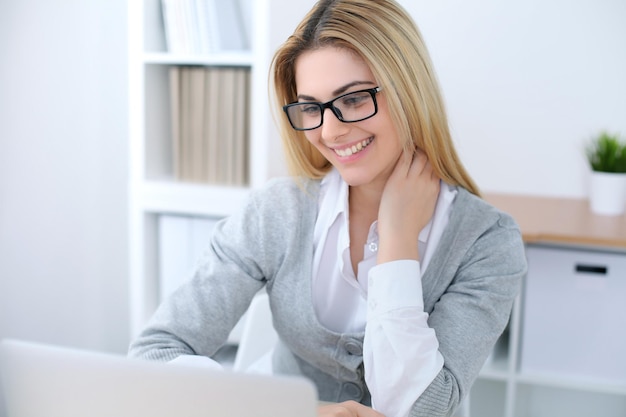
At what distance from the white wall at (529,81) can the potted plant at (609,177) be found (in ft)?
0.45

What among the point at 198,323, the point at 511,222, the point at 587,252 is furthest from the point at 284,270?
the point at 587,252

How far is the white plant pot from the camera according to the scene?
6.40 feet

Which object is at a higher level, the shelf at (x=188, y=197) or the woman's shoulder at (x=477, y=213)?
the woman's shoulder at (x=477, y=213)

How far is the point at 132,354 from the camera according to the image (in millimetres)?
1140

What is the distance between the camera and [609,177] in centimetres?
195

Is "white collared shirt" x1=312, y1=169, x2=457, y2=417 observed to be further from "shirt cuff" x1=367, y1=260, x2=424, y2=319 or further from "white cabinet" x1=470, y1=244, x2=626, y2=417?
"white cabinet" x1=470, y1=244, x2=626, y2=417

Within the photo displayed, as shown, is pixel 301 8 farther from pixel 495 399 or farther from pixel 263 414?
pixel 263 414

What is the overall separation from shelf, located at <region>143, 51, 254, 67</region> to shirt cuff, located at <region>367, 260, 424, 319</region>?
116cm

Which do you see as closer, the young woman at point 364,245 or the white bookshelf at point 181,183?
the young woman at point 364,245

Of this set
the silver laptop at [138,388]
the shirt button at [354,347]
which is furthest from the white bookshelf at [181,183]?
the silver laptop at [138,388]

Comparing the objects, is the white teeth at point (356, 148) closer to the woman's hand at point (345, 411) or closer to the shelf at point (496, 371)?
the woman's hand at point (345, 411)

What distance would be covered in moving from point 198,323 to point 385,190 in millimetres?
410

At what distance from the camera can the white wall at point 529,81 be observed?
2.06m

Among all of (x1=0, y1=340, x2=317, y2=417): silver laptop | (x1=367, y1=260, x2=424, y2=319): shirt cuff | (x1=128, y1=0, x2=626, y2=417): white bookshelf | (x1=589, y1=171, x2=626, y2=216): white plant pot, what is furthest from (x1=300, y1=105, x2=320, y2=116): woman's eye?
(x1=589, y1=171, x2=626, y2=216): white plant pot
